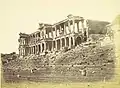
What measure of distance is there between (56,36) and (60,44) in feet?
0.22

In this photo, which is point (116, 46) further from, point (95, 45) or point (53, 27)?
point (53, 27)

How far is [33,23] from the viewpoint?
5.32ft

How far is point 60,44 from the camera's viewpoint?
1544 millimetres

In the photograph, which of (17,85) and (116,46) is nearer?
(116,46)

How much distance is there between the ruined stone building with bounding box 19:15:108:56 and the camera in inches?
58.9

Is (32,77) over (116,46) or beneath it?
beneath

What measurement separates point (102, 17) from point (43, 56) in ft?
1.63

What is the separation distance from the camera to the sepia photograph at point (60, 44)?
4.76 ft

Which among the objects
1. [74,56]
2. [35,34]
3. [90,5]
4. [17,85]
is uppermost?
[90,5]

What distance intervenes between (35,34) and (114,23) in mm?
565

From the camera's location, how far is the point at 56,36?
157 cm

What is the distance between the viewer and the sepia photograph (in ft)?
4.76

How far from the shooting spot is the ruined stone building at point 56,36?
1497 millimetres

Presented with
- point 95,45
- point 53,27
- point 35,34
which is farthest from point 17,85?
A: point 95,45
